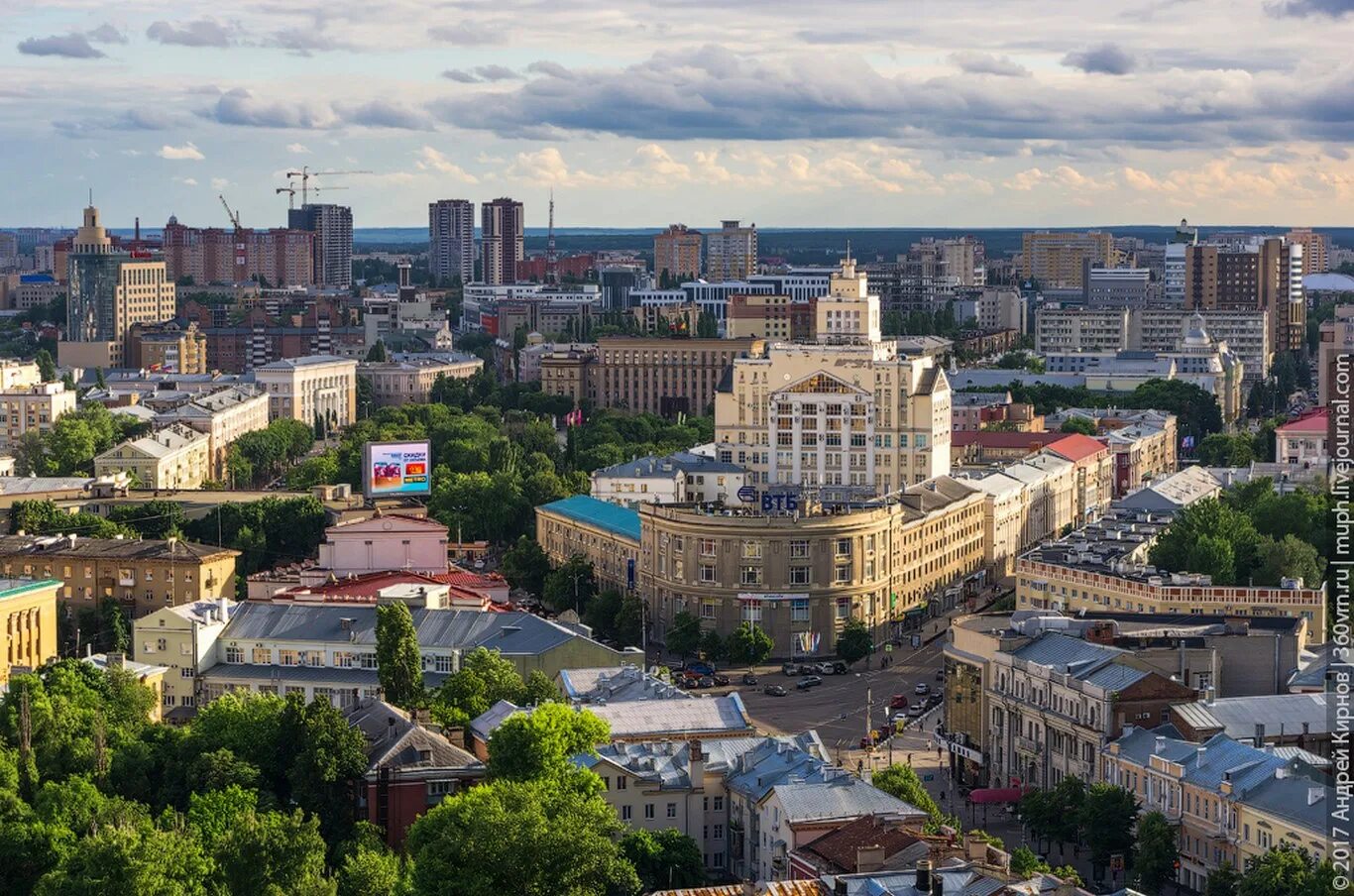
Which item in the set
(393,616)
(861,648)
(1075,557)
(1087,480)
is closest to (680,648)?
(861,648)

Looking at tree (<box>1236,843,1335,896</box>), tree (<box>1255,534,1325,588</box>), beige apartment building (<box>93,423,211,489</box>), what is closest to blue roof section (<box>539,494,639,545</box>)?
tree (<box>1255,534,1325,588</box>)

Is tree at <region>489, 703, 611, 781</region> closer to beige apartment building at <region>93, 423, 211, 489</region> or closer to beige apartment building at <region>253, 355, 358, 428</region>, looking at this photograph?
beige apartment building at <region>93, 423, 211, 489</region>

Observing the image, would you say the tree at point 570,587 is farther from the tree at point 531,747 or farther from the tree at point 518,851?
the tree at point 518,851

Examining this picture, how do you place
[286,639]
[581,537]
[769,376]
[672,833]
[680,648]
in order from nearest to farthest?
[672,833], [286,639], [680,648], [581,537], [769,376]

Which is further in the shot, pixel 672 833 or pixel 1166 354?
pixel 1166 354

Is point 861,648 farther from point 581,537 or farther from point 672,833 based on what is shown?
point 672,833

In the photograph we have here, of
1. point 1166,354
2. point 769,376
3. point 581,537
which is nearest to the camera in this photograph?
point 581,537

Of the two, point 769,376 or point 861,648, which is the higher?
point 769,376
